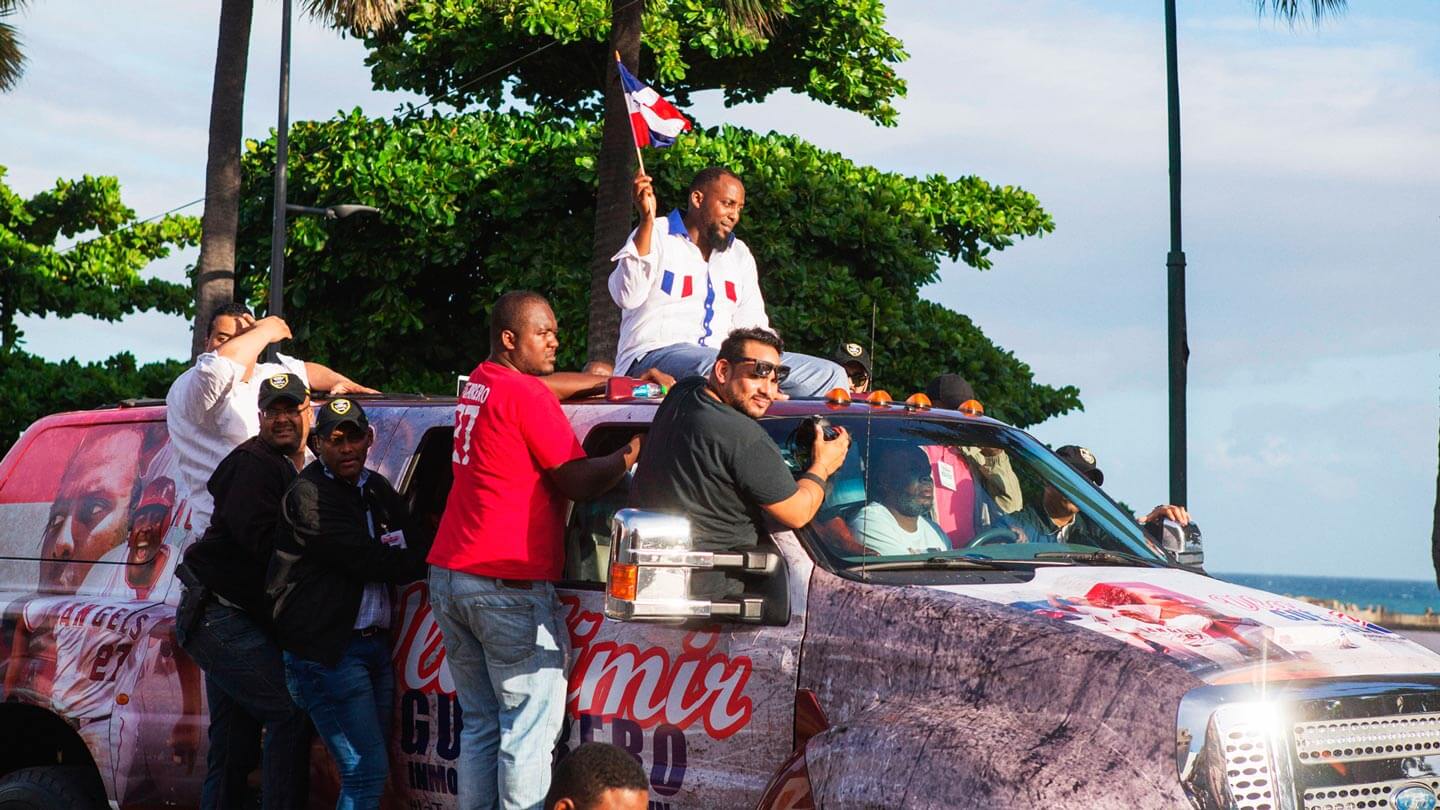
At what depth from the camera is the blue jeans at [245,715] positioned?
18.1ft

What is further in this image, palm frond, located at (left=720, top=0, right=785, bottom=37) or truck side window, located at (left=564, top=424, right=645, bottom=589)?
palm frond, located at (left=720, top=0, right=785, bottom=37)

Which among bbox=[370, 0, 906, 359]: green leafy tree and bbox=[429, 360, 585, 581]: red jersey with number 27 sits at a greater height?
bbox=[370, 0, 906, 359]: green leafy tree

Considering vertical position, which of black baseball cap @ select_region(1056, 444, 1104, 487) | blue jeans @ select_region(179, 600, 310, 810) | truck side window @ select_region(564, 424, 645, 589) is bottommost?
blue jeans @ select_region(179, 600, 310, 810)

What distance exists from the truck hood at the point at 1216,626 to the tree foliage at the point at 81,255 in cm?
2849

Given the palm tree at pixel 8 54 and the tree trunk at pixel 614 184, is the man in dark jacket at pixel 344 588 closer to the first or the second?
the tree trunk at pixel 614 184

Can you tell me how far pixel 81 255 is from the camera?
3256cm

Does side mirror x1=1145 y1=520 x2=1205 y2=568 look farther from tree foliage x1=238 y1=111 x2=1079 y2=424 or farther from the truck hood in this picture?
tree foliage x1=238 y1=111 x2=1079 y2=424

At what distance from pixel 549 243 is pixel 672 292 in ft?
44.7

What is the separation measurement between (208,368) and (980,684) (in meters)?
3.31

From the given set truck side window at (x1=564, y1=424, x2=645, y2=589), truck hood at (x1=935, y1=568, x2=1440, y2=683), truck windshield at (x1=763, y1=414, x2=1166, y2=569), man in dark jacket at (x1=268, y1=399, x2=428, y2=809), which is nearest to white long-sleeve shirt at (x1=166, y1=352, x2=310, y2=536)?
man in dark jacket at (x1=268, y1=399, x2=428, y2=809)

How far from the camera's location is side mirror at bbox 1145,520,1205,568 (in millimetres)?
5418

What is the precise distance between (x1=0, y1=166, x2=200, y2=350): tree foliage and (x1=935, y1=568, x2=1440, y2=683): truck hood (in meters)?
28.5

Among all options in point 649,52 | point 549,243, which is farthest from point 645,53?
point 549,243

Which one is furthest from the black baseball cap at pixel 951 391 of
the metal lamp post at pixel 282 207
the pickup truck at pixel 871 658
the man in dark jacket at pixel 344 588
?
the metal lamp post at pixel 282 207
